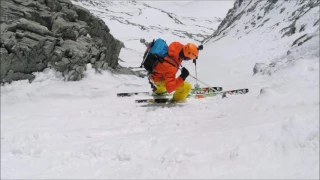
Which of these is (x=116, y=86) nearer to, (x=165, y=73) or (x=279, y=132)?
(x=165, y=73)

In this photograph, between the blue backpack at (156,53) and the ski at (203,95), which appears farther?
the ski at (203,95)

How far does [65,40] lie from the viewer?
41.8 ft

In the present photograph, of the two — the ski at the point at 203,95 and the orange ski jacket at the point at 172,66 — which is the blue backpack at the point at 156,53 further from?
the ski at the point at 203,95

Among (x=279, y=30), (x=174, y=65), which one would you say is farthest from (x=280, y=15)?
(x=174, y=65)

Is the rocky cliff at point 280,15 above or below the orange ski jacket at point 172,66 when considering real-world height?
above

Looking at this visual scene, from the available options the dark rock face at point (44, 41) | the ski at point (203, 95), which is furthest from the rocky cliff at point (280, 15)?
the dark rock face at point (44, 41)

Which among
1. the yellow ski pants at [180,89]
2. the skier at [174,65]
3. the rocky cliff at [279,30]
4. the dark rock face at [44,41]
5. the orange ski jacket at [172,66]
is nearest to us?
the skier at [174,65]

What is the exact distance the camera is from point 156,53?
8.48 meters

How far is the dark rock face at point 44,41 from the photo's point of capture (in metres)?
10.0

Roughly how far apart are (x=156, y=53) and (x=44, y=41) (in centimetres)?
466

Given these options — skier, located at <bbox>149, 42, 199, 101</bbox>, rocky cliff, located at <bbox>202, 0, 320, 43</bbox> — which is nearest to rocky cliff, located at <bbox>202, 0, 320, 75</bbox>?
rocky cliff, located at <bbox>202, 0, 320, 43</bbox>

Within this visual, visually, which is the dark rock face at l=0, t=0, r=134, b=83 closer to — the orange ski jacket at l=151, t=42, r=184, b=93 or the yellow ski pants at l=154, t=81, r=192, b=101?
the yellow ski pants at l=154, t=81, r=192, b=101

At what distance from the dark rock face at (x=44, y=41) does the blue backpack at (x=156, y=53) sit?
3850 mm

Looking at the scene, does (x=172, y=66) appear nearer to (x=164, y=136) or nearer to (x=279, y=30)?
(x=164, y=136)
